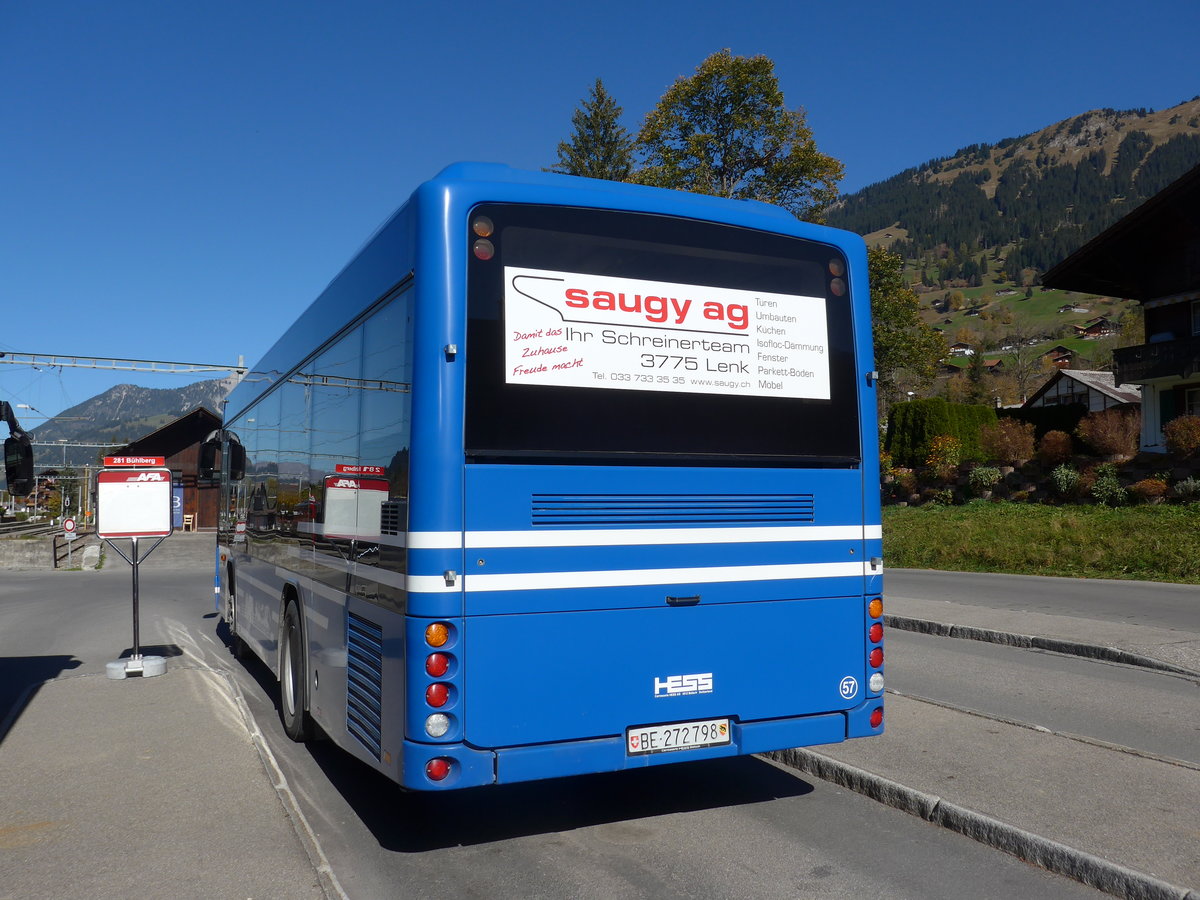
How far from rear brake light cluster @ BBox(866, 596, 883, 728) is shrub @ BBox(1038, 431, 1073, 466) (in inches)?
997

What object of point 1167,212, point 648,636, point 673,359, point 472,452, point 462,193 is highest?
point 1167,212

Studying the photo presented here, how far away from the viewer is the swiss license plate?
5.03 meters

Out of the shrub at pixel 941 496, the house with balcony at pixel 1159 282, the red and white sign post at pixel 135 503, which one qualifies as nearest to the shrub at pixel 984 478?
the shrub at pixel 941 496

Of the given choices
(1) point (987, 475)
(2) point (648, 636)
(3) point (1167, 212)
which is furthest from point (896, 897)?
(3) point (1167, 212)

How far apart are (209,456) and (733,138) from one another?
2549 cm

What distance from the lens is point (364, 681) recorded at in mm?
5316

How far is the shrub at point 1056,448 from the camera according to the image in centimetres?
2853

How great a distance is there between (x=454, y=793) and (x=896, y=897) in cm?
288

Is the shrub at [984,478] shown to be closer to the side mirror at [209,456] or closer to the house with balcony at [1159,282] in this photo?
the house with balcony at [1159,282]

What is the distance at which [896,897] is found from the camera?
440 cm

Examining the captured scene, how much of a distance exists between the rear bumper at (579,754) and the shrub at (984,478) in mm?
26660

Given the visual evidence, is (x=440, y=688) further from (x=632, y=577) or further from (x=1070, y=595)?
(x=1070, y=595)

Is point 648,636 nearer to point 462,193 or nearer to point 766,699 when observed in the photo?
point 766,699

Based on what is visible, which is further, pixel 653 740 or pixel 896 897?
pixel 653 740
